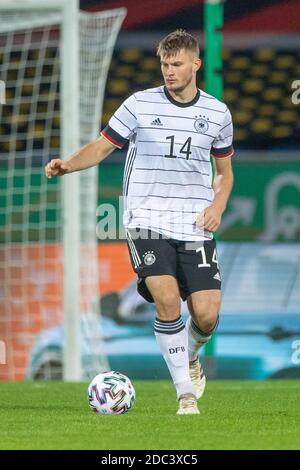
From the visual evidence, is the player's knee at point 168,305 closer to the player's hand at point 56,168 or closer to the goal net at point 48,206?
the player's hand at point 56,168

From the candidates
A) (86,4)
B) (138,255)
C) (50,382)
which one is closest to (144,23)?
(86,4)

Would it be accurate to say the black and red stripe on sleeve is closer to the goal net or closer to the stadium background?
the goal net

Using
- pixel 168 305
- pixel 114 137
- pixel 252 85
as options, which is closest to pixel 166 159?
pixel 114 137

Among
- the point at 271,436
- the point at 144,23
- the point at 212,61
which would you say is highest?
the point at 144,23

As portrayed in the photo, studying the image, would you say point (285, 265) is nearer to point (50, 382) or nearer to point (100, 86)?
point (100, 86)

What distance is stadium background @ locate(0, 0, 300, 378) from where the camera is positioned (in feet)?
39.8

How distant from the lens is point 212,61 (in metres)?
10.5

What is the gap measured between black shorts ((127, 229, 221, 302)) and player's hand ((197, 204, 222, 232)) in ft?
0.32

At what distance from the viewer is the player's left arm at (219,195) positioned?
6.44 meters

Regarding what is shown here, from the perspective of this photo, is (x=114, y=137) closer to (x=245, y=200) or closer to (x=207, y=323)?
(x=207, y=323)

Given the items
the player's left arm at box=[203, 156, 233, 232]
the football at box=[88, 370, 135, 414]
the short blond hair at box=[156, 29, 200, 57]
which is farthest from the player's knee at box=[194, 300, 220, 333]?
the short blond hair at box=[156, 29, 200, 57]

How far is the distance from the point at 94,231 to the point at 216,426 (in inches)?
203

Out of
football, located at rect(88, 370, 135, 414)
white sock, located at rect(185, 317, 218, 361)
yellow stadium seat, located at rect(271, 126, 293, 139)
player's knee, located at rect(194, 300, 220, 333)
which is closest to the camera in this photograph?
football, located at rect(88, 370, 135, 414)

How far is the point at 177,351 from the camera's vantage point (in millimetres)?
6320
